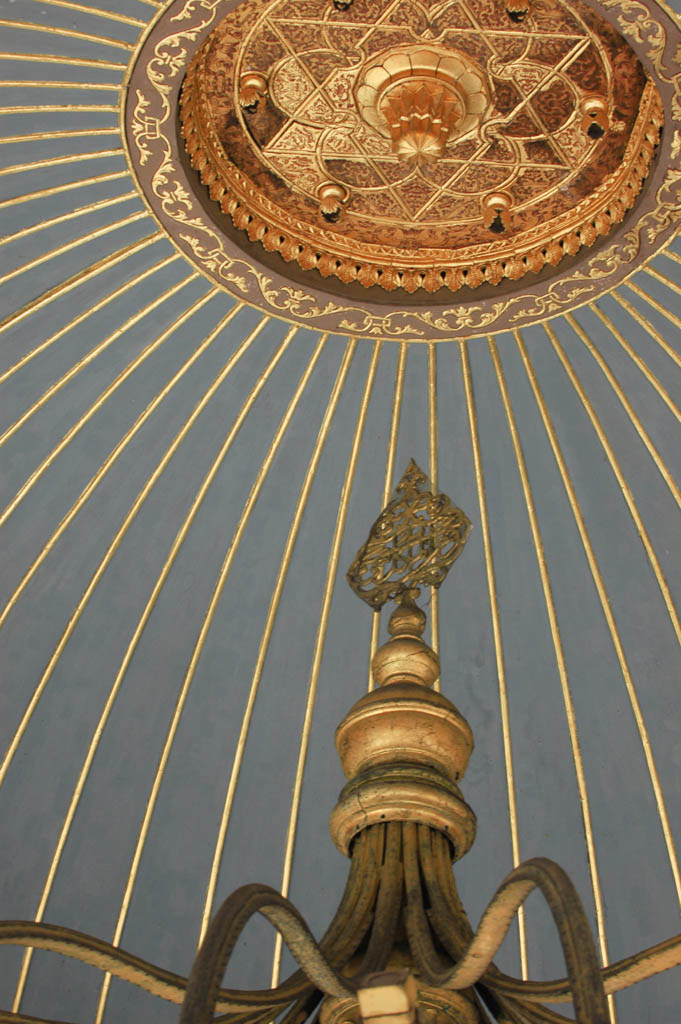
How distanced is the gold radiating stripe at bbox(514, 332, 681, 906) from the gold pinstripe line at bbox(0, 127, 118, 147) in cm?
253

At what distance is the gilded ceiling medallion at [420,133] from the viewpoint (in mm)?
6219

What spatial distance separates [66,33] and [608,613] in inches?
173

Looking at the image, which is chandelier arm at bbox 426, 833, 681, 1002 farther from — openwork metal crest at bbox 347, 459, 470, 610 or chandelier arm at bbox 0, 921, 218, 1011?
openwork metal crest at bbox 347, 459, 470, 610

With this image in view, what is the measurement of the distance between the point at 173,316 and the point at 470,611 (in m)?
2.51

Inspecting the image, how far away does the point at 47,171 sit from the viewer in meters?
6.57

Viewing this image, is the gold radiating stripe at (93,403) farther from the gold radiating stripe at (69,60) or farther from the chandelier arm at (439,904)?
the chandelier arm at (439,904)

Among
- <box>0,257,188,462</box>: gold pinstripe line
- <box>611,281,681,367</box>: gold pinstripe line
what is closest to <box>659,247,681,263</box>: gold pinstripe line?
<box>611,281,681,367</box>: gold pinstripe line

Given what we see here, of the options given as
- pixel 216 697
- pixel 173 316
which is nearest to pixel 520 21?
pixel 173 316

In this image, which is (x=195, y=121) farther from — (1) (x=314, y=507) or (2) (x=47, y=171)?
(1) (x=314, y=507)

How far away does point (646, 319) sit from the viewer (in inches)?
281

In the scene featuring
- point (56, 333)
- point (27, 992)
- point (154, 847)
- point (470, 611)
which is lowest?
point (27, 992)

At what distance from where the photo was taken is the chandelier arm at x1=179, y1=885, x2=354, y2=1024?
252 cm

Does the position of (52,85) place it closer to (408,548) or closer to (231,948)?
(408,548)

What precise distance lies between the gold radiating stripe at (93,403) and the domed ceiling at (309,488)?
0.02 metres
